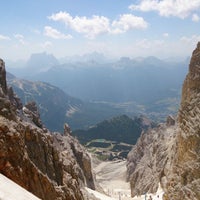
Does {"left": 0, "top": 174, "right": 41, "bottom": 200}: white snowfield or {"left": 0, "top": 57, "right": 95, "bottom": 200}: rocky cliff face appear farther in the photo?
{"left": 0, "top": 57, "right": 95, "bottom": 200}: rocky cliff face

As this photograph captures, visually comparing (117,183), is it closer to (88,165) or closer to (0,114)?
(88,165)

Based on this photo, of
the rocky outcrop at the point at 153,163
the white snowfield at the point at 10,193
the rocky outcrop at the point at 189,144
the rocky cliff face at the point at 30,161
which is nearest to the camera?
the white snowfield at the point at 10,193

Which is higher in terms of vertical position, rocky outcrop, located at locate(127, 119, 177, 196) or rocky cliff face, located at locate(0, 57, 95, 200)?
rocky cliff face, located at locate(0, 57, 95, 200)

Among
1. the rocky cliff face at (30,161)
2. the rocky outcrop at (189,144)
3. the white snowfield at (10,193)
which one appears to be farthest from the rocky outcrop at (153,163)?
the white snowfield at (10,193)

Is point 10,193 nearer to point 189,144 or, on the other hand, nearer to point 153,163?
point 189,144

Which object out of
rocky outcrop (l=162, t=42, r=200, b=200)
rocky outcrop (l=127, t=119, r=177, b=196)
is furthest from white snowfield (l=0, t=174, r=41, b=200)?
rocky outcrop (l=127, t=119, r=177, b=196)

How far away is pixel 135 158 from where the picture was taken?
130 m

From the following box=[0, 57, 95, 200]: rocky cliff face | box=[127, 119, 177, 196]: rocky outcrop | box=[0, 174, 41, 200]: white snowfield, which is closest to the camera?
box=[0, 174, 41, 200]: white snowfield

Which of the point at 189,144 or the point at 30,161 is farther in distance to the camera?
the point at 189,144

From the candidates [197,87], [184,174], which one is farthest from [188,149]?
[197,87]

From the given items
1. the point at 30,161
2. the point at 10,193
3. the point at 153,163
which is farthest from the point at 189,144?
the point at 153,163

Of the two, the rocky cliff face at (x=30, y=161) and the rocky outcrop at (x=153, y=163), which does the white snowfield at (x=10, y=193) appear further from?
the rocky outcrop at (x=153, y=163)

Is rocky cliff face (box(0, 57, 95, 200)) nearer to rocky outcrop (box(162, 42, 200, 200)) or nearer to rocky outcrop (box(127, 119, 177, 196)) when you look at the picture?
rocky outcrop (box(162, 42, 200, 200))

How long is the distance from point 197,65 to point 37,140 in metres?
21.9
